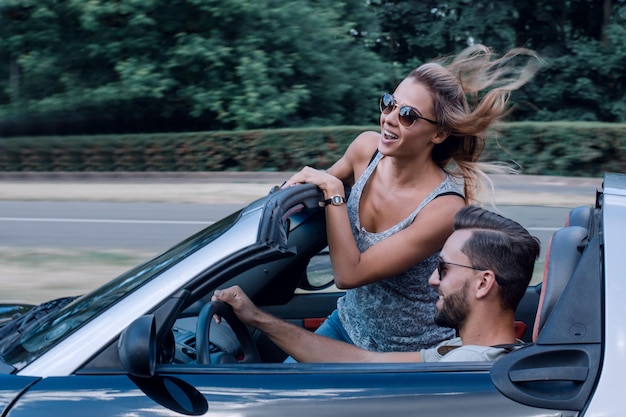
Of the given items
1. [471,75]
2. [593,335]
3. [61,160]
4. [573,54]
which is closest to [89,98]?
[61,160]

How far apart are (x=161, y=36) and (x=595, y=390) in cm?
1679

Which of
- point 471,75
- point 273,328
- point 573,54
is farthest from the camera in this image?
point 573,54

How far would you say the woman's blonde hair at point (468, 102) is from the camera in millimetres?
2840

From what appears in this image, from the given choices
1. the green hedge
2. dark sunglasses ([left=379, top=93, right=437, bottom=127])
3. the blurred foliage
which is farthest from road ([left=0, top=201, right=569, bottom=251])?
dark sunglasses ([left=379, top=93, right=437, bottom=127])

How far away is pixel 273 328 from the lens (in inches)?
99.7

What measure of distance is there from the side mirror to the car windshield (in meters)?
0.22

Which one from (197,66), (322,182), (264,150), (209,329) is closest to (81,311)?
(209,329)

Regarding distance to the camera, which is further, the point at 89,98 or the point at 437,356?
the point at 89,98

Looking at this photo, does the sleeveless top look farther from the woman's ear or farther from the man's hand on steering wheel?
the man's hand on steering wheel

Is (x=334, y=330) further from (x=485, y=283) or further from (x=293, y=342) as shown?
(x=485, y=283)

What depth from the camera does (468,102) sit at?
2.97 m

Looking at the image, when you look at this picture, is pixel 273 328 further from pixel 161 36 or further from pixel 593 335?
pixel 161 36

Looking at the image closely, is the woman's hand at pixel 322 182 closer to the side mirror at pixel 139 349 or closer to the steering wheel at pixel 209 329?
the steering wheel at pixel 209 329

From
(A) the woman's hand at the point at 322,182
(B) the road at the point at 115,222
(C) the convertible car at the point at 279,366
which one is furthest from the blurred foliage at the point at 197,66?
(C) the convertible car at the point at 279,366
